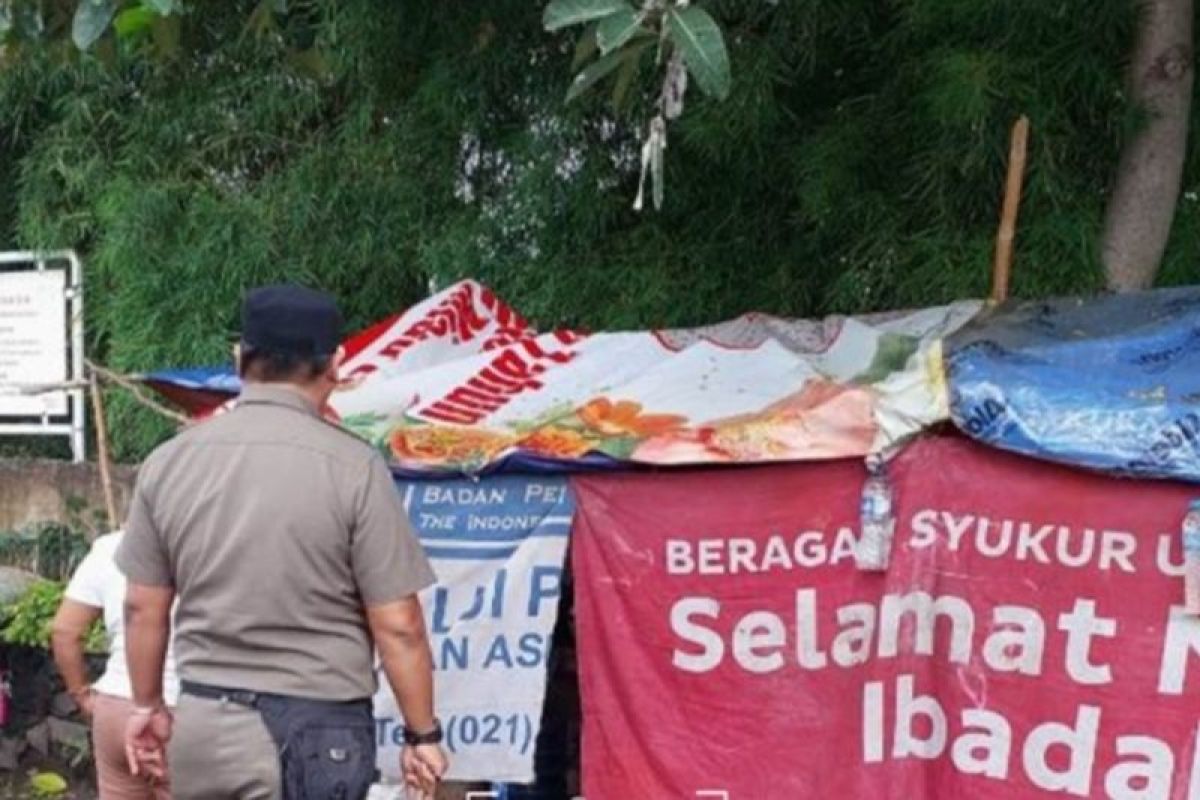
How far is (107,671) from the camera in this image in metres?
4.65

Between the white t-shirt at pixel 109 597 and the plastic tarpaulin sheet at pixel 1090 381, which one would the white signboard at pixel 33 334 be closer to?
the white t-shirt at pixel 109 597

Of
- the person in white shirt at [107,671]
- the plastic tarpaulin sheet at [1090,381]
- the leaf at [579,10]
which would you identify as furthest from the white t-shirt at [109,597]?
the plastic tarpaulin sheet at [1090,381]

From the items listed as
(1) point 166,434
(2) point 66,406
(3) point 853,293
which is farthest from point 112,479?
(3) point 853,293

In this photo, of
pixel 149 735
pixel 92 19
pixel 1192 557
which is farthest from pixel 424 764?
pixel 92 19

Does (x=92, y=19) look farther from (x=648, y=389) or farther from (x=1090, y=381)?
(x=1090, y=381)

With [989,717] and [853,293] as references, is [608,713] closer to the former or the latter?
[989,717]

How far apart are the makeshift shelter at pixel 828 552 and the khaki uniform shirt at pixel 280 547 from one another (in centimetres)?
133

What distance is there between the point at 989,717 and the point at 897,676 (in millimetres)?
257

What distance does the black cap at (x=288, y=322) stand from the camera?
3359 mm

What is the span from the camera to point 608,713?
475 cm

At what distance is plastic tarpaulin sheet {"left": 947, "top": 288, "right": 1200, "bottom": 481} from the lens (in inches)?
155

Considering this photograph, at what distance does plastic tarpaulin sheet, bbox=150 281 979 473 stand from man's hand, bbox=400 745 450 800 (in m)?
1.34

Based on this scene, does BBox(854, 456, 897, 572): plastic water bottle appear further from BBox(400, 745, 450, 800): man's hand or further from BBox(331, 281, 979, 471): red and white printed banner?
BBox(400, 745, 450, 800): man's hand

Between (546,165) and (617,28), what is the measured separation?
3.02 metres
